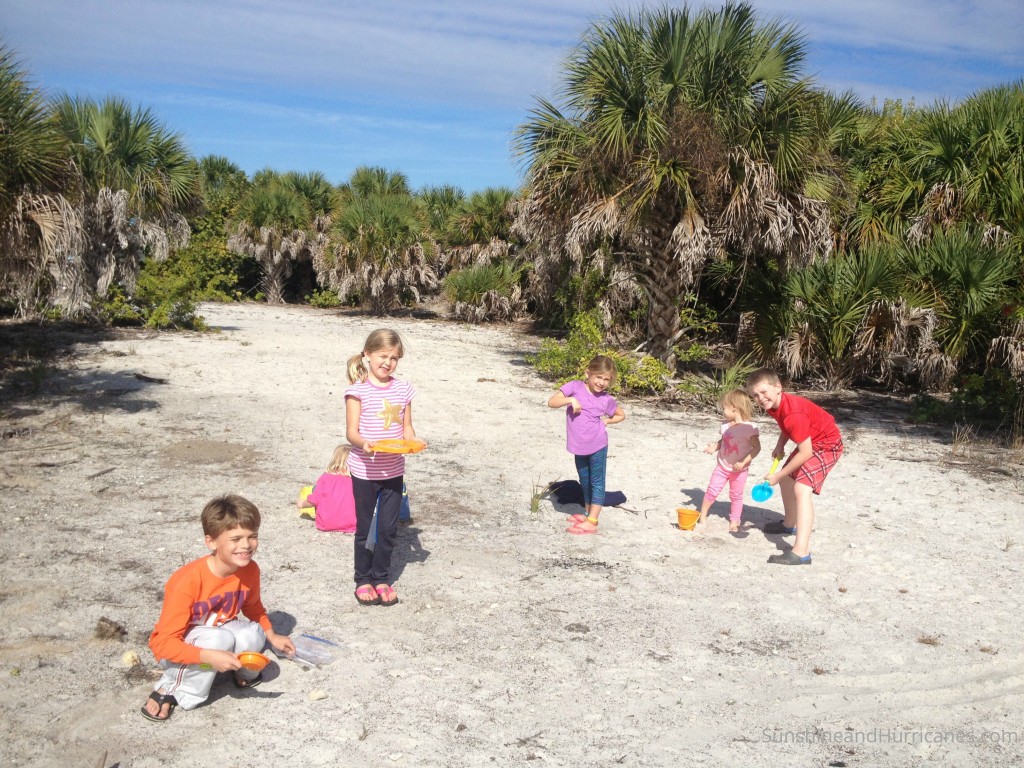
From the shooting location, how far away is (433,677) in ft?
13.5

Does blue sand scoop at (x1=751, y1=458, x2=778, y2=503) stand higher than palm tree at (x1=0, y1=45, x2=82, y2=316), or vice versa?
palm tree at (x1=0, y1=45, x2=82, y2=316)

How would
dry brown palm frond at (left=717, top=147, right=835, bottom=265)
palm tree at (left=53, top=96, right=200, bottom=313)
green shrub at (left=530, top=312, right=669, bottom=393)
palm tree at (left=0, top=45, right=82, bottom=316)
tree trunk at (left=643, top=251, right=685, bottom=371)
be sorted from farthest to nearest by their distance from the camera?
palm tree at (left=53, top=96, right=200, bottom=313), tree trunk at (left=643, top=251, right=685, bottom=371), green shrub at (left=530, top=312, right=669, bottom=393), dry brown palm frond at (left=717, top=147, right=835, bottom=265), palm tree at (left=0, top=45, right=82, bottom=316)

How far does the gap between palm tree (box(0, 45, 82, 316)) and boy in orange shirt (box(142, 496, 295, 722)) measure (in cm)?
607

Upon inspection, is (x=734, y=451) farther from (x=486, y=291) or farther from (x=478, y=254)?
(x=478, y=254)

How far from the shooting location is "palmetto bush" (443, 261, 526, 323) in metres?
23.4

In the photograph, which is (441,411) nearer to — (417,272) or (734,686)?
(734,686)

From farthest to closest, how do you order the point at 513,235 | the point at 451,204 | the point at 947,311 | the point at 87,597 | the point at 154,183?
the point at 451,204
the point at 513,235
the point at 154,183
the point at 947,311
the point at 87,597

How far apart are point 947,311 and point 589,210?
4.91m

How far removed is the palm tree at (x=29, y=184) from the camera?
8273 mm

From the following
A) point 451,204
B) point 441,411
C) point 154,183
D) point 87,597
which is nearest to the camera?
point 87,597

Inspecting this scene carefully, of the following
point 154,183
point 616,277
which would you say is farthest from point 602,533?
point 154,183

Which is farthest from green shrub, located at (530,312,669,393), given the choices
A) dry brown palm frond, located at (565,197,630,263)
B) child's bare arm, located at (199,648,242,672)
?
child's bare arm, located at (199,648,242,672)

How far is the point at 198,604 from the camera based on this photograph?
12.1 feet

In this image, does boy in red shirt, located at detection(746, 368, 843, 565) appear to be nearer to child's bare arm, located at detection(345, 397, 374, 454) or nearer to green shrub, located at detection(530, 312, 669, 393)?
child's bare arm, located at detection(345, 397, 374, 454)
